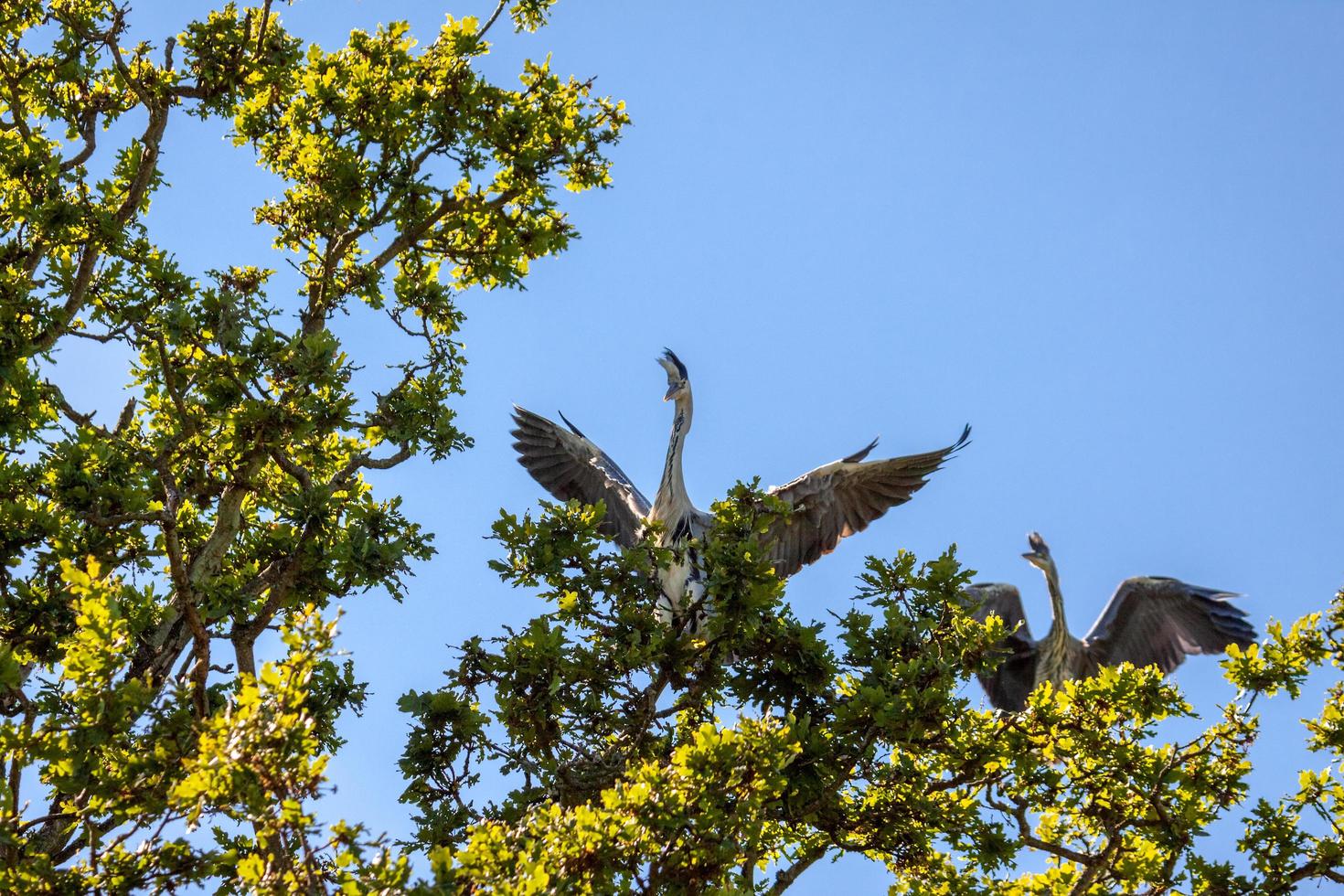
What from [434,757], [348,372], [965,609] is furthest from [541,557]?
[965,609]

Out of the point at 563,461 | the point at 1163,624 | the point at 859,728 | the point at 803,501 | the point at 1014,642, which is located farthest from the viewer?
the point at 1014,642

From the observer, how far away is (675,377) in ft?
40.1

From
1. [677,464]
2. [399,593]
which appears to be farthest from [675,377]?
[399,593]

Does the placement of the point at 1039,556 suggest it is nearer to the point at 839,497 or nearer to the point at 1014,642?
the point at 1014,642

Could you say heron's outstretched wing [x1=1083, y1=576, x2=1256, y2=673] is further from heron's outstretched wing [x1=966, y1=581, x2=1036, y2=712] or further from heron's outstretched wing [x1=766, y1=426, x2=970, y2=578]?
heron's outstretched wing [x1=766, y1=426, x2=970, y2=578]

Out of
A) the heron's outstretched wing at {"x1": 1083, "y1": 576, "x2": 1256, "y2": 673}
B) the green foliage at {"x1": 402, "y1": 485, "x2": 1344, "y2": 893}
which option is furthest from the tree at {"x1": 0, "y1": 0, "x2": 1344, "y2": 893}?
the heron's outstretched wing at {"x1": 1083, "y1": 576, "x2": 1256, "y2": 673}

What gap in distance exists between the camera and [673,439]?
38.9 ft

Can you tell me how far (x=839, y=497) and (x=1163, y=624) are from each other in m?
4.85

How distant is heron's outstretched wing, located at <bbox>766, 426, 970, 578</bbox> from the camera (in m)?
11.1

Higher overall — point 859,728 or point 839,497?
point 839,497

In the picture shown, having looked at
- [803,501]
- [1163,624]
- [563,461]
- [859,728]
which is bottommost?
[859,728]

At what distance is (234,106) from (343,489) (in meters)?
3.14

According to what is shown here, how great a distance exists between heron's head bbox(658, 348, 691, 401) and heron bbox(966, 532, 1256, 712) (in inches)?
147

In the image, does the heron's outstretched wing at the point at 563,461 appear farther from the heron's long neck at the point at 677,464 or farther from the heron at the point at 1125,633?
the heron at the point at 1125,633
